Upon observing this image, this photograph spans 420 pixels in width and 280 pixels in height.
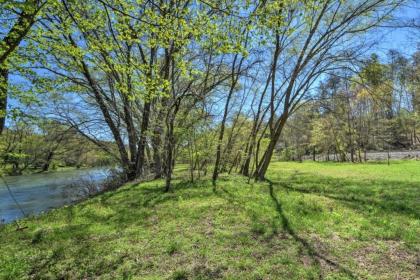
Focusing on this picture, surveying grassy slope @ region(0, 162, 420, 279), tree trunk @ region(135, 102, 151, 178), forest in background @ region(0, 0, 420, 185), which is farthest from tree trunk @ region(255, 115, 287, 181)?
tree trunk @ region(135, 102, 151, 178)

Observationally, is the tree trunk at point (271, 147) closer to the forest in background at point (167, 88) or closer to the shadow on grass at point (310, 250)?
the forest in background at point (167, 88)

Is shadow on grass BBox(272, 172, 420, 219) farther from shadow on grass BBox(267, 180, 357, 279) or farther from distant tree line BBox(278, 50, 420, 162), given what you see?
distant tree line BBox(278, 50, 420, 162)

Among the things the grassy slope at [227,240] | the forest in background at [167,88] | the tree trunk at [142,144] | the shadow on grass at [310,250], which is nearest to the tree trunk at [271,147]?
the forest in background at [167,88]

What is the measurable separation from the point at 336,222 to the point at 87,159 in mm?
14719

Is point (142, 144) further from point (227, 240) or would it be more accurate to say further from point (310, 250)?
point (310, 250)

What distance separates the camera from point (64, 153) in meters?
14.2

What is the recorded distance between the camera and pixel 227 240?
5.04 m

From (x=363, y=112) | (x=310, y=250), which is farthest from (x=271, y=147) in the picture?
(x=363, y=112)

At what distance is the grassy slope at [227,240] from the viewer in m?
4.05

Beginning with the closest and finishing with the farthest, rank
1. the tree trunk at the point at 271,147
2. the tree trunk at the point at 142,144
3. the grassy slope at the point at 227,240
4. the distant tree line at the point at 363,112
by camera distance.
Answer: the grassy slope at the point at 227,240
the distant tree line at the point at 363,112
the tree trunk at the point at 271,147
the tree trunk at the point at 142,144

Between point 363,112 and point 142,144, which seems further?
point 363,112

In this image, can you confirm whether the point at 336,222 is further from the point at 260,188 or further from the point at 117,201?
the point at 117,201

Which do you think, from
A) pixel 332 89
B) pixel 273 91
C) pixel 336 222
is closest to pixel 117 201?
pixel 336 222

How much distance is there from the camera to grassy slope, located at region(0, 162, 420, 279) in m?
4.05
